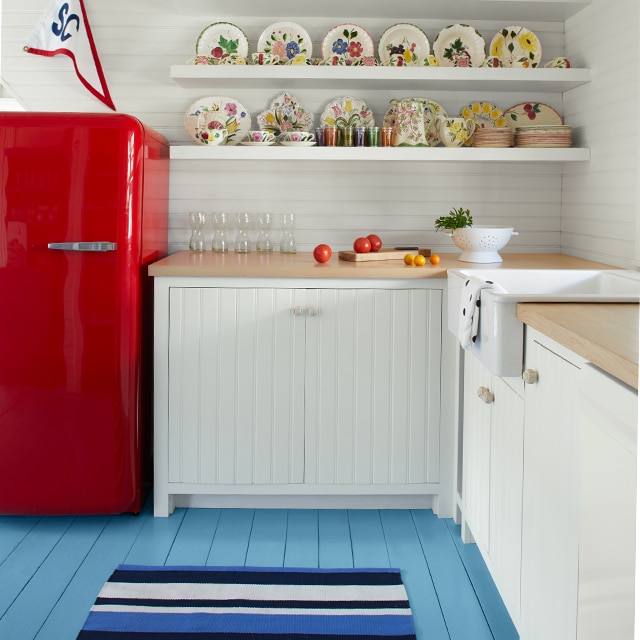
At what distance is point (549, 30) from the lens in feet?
12.1

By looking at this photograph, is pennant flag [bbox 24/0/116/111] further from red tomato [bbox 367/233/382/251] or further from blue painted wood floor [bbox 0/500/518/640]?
blue painted wood floor [bbox 0/500/518/640]

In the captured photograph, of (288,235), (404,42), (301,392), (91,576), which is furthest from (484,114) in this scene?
(91,576)

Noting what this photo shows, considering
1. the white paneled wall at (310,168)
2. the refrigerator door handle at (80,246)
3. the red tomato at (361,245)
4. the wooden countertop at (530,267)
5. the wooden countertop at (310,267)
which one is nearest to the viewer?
the wooden countertop at (530,267)

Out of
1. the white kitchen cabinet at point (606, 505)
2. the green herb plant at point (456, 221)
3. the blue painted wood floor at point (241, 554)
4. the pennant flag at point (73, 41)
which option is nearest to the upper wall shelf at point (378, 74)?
the pennant flag at point (73, 41)

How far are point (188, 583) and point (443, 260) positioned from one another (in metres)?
1.59

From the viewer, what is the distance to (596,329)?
5.65 feet

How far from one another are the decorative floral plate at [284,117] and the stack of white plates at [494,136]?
0.72m

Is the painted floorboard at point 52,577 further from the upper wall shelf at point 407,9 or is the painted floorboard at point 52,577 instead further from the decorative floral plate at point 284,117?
the upper wall shelf at point 407,9

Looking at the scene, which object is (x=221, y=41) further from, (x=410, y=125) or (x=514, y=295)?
(x=514, y=295)

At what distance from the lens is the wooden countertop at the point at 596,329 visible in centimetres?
142

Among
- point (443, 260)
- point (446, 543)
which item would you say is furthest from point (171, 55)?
point (446, 543)

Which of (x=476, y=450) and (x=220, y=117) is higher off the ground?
(x=220, y=117)

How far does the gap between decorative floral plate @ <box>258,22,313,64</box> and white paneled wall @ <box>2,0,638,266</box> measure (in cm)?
7

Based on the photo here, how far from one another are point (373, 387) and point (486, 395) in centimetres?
70
